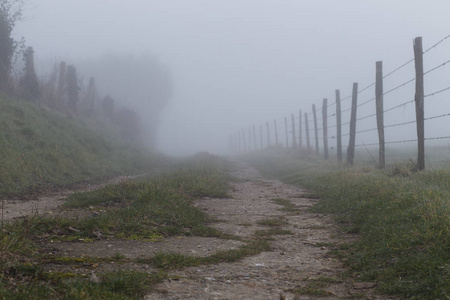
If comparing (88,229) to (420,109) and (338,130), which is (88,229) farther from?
(338,130)

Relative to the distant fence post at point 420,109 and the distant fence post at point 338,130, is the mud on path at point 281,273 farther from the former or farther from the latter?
the distant fence post at point 338,130

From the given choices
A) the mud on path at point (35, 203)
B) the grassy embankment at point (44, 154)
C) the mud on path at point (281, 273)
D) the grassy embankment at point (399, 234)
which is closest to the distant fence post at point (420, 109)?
the grassy embankment at point (399, 234)

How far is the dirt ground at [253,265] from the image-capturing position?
3121 millimetres

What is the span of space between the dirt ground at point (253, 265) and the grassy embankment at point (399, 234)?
0.22m

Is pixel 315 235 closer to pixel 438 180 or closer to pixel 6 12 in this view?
pixel 438 180

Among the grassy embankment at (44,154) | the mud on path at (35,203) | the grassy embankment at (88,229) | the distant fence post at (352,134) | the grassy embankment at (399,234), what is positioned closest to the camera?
the grassy embankment at (88,229)

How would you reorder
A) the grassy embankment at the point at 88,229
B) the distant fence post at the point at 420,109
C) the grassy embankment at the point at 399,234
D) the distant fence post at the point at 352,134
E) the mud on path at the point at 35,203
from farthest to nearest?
the distant fence post at the point at 352,134 < the distant fence post at the point at 420,109 < the mud on path at the point at 35,203 < the grassy embankment at the point at 399,234 < the grassy embankment at the point at 88,229

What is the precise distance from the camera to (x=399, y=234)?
4086mm

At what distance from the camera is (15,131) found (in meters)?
12.1

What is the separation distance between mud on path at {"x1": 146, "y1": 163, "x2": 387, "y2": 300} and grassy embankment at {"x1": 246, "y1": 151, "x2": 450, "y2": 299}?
0.22 metres

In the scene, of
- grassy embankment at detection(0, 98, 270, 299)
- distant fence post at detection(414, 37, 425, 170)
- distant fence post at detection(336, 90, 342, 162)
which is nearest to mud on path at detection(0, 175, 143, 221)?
grassy embankment at detection(0, 98, 270, 299)

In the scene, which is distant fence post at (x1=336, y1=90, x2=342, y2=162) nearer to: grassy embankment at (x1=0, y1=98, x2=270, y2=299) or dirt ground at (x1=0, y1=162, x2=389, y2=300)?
grassy embankment at (x1=0, y1=98, x2=270, y2=299)

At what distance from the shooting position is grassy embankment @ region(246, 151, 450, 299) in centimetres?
308

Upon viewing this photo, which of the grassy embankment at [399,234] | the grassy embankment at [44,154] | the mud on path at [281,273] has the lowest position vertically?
the mud on path at [281,273]
